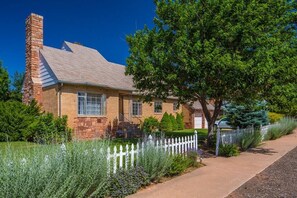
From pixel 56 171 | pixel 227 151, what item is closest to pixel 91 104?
pixel 227 151

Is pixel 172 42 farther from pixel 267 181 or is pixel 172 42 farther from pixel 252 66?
pixel 267 181

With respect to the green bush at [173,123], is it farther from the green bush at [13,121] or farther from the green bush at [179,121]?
the green bush at [13,121]

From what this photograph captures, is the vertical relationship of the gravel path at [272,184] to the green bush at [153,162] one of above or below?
below

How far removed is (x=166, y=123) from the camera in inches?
922

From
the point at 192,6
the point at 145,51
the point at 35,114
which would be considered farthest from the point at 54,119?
the point at 192,6

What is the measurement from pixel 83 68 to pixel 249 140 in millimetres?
11946

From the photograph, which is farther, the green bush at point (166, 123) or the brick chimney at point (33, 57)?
the green bush at point (166, 123)

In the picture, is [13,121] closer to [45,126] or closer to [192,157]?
[45,126]

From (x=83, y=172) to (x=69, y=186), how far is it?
0.61m

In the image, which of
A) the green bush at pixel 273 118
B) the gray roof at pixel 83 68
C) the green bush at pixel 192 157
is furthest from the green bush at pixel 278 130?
the green bush at pixel 192 157

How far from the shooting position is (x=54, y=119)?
15.2 metres

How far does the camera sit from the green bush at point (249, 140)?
1236 centimetres

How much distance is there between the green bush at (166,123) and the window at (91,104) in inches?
259

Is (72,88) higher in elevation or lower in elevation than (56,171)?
higher
